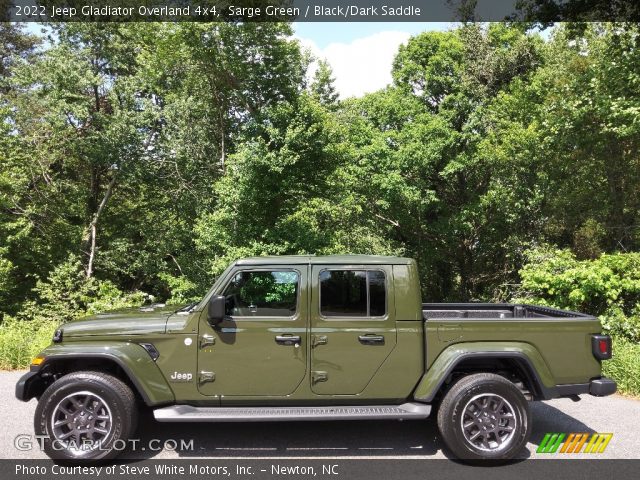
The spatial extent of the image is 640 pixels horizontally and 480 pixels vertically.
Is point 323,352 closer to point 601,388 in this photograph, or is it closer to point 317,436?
point 317,436

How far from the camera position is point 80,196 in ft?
61.3

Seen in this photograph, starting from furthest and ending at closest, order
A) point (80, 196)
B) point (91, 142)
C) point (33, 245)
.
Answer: point (80, 196), point (33, 245), point (91, 142)

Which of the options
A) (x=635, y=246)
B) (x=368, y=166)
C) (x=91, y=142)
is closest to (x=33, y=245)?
(x=91, y=142)

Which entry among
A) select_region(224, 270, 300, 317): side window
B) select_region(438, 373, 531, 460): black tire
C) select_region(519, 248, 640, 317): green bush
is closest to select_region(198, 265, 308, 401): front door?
select_region(224, 270, 300, 317): side window

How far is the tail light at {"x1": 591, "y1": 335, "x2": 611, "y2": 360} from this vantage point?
423cm

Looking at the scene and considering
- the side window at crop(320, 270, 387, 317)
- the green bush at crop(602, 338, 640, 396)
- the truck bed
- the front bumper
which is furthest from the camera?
the green bush at crop(602, 338, 640, 396)

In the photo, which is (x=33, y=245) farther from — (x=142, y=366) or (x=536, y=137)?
(x=536, y=137)

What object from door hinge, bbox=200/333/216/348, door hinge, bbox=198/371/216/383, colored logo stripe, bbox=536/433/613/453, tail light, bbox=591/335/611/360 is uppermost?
door hinge, bbox=200/333/216/348

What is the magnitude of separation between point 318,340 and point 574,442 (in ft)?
8.91

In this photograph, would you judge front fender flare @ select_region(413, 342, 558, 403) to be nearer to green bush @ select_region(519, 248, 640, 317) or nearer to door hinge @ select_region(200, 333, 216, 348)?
door hinge @ select_region(200, 333, 216, 348)

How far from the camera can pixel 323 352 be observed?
4258 mm

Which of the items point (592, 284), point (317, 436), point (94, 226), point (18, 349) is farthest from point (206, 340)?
point (94, 226)

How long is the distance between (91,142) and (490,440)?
16087 millimetres

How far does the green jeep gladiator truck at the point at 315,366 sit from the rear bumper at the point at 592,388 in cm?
1
